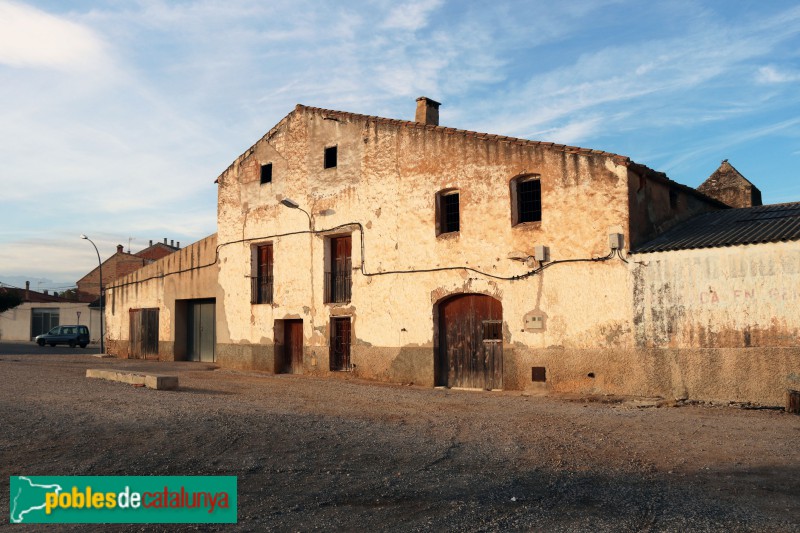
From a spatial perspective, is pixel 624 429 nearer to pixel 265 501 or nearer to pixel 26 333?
A: pixel 265 501

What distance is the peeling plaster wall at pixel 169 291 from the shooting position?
21422 millimetres

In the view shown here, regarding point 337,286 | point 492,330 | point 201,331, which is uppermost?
point 337,286

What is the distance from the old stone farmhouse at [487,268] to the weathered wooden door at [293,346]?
0.05m

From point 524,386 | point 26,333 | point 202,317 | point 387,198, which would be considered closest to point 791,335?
point 524,386

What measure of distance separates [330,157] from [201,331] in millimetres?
8357

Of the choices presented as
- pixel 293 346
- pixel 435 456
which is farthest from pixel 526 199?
pixel 435 456

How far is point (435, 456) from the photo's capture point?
24.1 ft

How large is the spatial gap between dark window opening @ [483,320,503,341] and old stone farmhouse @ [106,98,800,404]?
1.4 inches

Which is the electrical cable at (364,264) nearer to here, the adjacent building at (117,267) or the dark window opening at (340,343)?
the dark window opening at (340,343)

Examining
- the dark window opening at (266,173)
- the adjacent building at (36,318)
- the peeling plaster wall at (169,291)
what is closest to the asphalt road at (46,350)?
the peeling plaster wall at (169,291)

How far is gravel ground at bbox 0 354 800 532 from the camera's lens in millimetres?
5207

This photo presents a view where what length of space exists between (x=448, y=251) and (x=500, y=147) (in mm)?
2622

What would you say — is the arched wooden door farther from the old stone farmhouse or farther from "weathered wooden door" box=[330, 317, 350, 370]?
"weathered wooden door" box=[330, 317, 350, 370]

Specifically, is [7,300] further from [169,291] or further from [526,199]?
[526,199]
